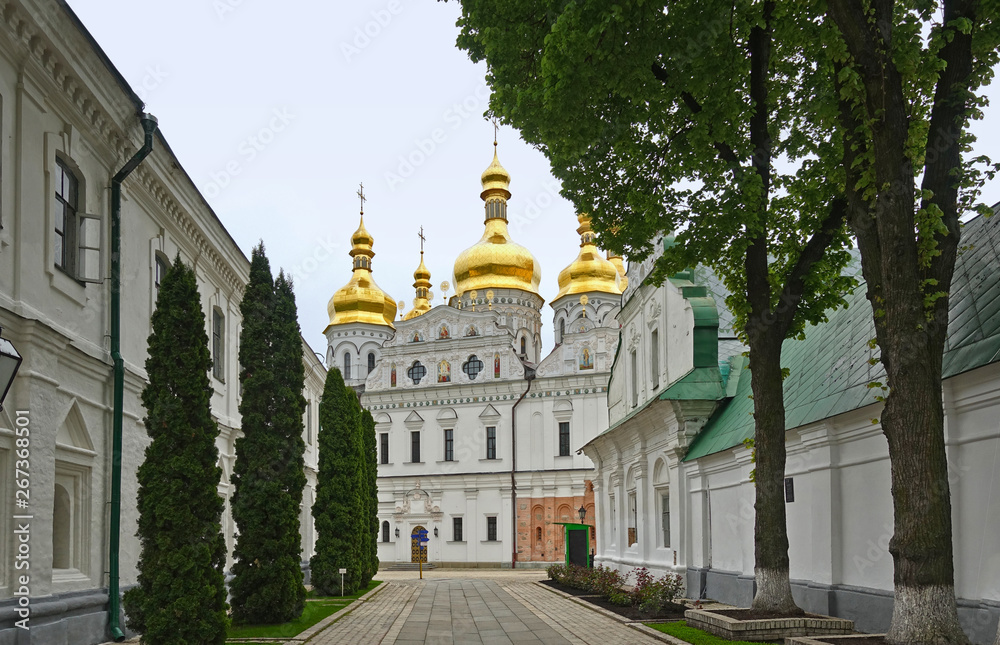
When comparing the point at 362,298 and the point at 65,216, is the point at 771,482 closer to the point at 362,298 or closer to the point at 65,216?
the point at 65,216

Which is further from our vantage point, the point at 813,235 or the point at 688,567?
the point at 688,567

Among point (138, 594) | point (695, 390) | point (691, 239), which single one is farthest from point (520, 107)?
point (695, 390)

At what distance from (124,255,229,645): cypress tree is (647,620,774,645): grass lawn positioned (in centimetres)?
587

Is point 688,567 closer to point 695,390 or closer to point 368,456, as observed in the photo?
point 695,390

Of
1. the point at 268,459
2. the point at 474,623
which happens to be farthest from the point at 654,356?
the point at 268,459

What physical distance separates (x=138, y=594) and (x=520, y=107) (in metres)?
7.12

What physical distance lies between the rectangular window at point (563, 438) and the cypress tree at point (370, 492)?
1580 cm

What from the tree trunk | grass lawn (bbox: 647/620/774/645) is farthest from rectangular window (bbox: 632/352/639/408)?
the tree trunk

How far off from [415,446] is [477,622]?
3311 centimetres

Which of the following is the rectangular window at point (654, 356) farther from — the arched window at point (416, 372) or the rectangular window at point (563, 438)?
the arched window at point (416, 372)

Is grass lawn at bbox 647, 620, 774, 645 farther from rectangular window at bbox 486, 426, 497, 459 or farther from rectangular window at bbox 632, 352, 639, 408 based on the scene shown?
rectangular window at bbox 486, 426, 497, 459

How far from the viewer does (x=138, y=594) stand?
11.1 m

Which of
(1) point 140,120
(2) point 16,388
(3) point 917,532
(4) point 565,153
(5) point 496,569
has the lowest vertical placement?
(5) point 496,569

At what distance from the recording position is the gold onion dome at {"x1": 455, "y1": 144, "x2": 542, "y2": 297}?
59.5m
